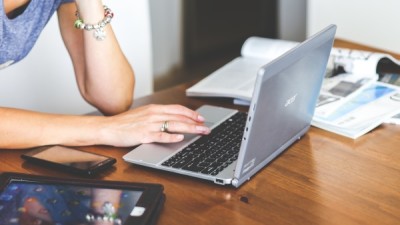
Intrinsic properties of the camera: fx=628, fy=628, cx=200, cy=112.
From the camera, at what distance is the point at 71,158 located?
1.12m

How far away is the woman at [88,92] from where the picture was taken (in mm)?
1195

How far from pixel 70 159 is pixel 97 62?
0.38 m

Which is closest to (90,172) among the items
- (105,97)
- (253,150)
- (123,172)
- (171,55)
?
(123,172)

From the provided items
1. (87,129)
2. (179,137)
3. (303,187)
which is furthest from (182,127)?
(303,187)

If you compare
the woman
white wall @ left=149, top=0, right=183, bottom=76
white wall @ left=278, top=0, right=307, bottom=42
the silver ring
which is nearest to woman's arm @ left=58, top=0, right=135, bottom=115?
the woman

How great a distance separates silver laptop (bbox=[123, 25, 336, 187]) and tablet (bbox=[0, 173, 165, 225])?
0.13 metres

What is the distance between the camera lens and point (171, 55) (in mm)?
2811

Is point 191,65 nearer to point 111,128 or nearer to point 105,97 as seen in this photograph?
point 105,97

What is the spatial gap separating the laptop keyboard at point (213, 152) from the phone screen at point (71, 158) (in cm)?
12

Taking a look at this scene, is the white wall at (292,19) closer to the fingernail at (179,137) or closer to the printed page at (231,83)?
the printed page at (231,83)

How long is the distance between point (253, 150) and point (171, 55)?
1.83 m

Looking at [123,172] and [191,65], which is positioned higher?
[123,172]

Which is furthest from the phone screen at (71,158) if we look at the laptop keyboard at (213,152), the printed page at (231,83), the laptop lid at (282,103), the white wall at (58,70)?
the white wall at (58,70)

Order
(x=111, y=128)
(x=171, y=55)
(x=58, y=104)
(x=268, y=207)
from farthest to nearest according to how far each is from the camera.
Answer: (x=171, y=55), (x=58, y=104), (x=111, y=128), (x=268, y=207)
